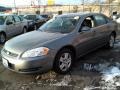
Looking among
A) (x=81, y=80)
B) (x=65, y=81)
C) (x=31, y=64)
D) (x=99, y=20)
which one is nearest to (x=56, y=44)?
(x=31, y=64)

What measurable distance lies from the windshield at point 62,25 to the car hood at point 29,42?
0.39 metres

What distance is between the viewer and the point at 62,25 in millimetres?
6094

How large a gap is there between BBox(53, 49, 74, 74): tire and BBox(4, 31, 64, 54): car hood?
45 centimetres

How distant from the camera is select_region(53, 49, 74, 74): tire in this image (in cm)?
511

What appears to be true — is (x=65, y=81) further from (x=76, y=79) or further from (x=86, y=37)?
(x=86, y=37)

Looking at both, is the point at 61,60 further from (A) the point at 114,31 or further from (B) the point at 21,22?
(B) the point at 21,22

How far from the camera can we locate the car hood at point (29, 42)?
193 inches

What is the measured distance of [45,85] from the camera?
4797mm

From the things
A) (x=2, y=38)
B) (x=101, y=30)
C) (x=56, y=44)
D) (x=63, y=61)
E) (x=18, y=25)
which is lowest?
(x=2, y=38)

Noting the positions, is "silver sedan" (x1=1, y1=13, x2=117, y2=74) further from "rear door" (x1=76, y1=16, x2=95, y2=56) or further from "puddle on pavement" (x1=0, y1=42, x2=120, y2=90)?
"puddle on pavement" (x1=0, y1=42, x2=120, y2=90)

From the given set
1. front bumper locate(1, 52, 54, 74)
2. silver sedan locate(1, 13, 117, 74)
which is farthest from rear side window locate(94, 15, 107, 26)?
front bumper locate(1, 52, 54, 74)

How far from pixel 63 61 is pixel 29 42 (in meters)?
0.98

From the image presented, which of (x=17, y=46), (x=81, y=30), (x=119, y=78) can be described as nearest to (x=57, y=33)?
(x=81, y=30)

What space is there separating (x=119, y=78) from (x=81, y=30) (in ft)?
5.51
